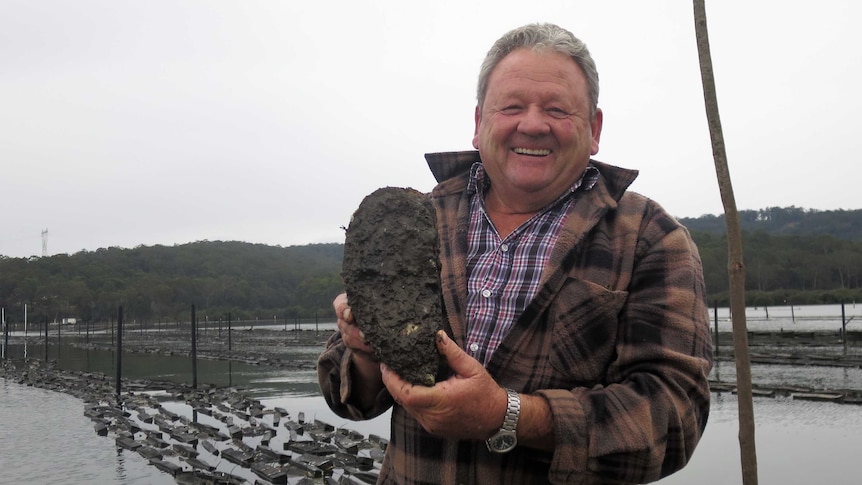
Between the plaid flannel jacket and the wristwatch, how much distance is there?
94 mm

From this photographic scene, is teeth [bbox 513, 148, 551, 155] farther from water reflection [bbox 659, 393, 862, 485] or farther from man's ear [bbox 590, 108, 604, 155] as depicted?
water reflection [bbox 659, 393, 862, 485]

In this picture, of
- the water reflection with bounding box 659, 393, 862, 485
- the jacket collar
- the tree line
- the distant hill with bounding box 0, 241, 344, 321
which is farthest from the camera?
the distant hill with bounding box 0, 241, 344, 321

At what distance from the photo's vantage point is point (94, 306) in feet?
340

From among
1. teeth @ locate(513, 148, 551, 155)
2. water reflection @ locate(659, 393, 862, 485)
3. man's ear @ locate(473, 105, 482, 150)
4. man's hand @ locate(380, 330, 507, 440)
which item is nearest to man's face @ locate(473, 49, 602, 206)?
teeth @ locate(513, 148, 551, 155)

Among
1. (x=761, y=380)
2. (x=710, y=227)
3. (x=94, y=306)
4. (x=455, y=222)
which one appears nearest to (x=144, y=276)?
(x=94, y=306)

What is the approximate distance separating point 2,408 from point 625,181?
2039 centimetres

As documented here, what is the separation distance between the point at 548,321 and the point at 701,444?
38.2ft

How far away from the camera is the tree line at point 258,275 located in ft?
302

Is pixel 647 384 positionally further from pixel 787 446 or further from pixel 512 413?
pixel 787 446

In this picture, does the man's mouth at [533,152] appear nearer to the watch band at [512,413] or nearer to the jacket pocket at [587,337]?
the jacket pocket at [587,337]

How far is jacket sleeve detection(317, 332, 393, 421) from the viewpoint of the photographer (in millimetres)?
2139

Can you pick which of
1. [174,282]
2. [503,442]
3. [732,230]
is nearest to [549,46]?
[503,442]

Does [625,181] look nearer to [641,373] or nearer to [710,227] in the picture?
[641,373]

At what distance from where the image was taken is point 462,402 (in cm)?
164
